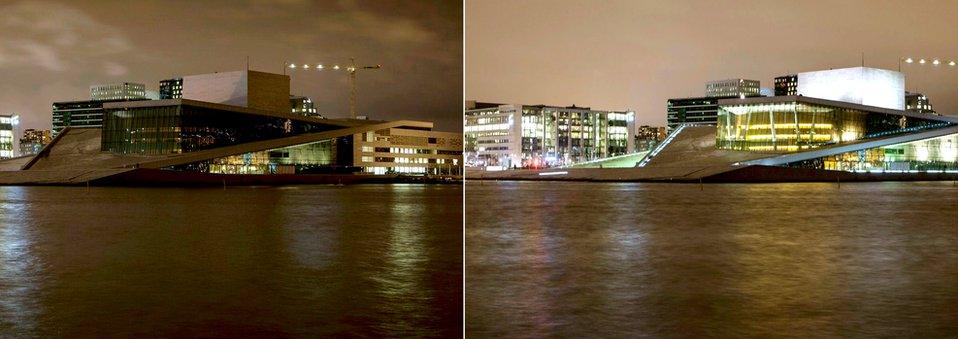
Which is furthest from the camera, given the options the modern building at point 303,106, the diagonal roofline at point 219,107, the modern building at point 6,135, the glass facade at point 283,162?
the modern building at point 303,106

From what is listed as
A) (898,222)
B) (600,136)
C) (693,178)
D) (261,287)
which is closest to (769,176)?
(693,178)

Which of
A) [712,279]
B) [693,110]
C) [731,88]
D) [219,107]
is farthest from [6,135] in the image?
[731,88]

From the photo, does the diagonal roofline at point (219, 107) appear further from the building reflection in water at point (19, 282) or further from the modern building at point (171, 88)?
the modern building at point (171, 88)

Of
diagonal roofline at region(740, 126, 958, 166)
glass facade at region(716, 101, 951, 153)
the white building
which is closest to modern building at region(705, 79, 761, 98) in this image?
the white building

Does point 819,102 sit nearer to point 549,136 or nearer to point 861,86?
point 861,86

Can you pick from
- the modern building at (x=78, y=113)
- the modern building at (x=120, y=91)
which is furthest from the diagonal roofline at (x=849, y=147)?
the modern building at (x=78, y=113)

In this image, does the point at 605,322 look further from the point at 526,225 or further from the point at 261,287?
the point at 526,225

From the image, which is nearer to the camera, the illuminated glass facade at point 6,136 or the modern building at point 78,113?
the illuminated glass facade at point 6,136
